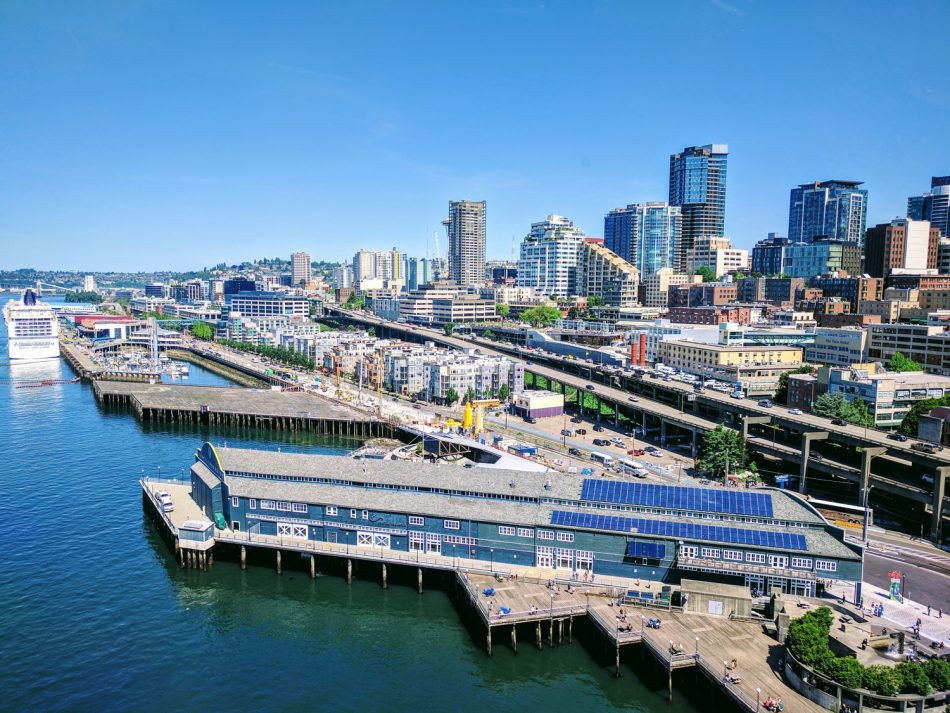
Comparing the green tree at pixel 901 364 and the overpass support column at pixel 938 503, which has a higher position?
the green tree at pixel 901 364

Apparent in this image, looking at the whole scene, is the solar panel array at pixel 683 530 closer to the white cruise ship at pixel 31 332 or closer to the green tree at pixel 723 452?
the green tree at pixel 723 452

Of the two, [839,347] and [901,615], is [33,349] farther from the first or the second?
[901,615]

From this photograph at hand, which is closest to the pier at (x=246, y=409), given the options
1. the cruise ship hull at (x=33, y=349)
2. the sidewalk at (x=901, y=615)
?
the cruise ship hull at (x=33, y=349)

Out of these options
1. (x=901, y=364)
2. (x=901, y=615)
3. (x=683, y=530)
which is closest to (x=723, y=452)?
(x=683, y=530)

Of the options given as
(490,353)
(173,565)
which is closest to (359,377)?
(490,353)

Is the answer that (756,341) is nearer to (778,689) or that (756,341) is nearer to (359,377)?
(359,377)

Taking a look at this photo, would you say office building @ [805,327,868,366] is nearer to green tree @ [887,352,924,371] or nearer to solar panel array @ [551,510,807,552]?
green tree @ [887,352,924,371]
